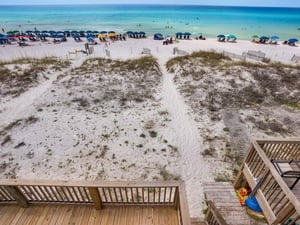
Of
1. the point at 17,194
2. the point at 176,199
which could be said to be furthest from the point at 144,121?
the point at 17,194

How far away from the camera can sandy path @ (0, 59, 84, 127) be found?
10.7m

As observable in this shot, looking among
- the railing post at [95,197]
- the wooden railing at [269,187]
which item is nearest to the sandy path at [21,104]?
the railing post at [95,197]

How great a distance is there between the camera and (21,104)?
39.4 ft

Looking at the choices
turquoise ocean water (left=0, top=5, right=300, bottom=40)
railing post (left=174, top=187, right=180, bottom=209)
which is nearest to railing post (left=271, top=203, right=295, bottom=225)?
railing post (left=174, top=187, right=180, bottom=209)

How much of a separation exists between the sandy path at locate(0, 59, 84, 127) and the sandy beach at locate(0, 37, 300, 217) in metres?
0.07

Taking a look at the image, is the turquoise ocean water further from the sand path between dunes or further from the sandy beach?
the sand path between dunes

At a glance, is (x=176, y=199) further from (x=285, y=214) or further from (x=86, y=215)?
(x=285, y=214)

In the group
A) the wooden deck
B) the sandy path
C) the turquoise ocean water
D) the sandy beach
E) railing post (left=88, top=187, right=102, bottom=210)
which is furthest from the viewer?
the turquoise ocean water

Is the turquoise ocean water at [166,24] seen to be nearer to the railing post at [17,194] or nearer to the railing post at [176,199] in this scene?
the railing post at [176,199]

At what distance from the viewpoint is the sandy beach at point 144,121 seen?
24.8 feet

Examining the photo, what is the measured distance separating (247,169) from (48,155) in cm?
941

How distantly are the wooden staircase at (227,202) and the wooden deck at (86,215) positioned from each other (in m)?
2.63

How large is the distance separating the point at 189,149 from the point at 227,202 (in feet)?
10.5

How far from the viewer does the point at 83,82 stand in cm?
1510
